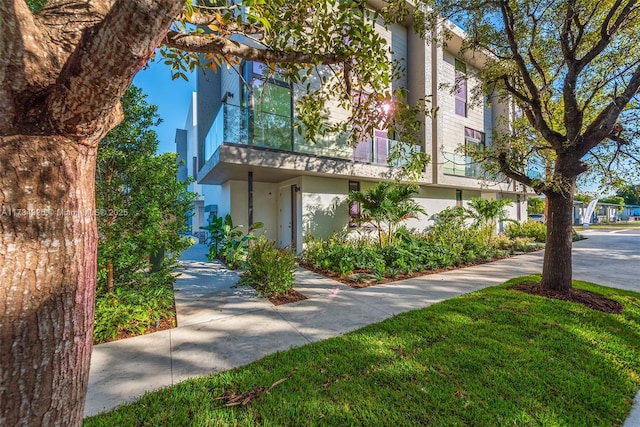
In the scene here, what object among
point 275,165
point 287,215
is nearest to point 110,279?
point 275,165

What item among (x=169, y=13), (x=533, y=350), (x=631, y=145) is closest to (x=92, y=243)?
(x=169, y=13)

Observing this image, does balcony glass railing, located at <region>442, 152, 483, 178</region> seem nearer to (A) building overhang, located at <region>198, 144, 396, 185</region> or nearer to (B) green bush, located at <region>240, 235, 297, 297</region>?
(A) building overhang, located at <region>198, 144, 396, 185</region>

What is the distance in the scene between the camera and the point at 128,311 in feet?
13.2

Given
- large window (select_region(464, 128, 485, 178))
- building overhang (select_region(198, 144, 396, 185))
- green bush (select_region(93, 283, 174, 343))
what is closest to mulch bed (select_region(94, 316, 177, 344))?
green bush (select_region(93, 283, 174, 343))

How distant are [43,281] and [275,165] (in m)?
7.25

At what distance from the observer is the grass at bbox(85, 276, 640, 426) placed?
2229mm

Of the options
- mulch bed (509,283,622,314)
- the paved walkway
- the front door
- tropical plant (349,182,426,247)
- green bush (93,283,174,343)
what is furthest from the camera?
the front door

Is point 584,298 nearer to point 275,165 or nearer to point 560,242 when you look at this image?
point 560,242

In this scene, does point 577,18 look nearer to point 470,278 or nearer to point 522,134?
point 522,134

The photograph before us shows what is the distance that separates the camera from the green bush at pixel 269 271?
5.49m

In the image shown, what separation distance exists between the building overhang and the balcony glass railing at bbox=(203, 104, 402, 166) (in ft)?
0.69

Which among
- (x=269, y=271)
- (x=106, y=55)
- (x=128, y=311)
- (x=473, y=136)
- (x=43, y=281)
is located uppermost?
(x=473, y=136)

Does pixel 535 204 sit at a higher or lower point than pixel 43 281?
higher

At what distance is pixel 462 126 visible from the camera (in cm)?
1467
